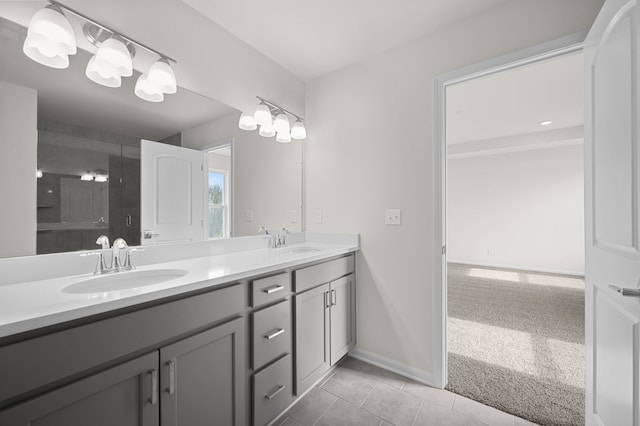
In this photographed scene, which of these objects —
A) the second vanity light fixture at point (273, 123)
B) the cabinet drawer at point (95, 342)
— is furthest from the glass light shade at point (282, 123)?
the cabinet drawer at point (95, 342)

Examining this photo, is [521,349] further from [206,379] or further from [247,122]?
[247,122]

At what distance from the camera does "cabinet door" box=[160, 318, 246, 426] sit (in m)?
0.99

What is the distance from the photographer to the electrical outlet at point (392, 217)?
6.57ft

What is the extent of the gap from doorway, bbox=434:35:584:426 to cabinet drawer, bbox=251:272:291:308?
1.03 meters

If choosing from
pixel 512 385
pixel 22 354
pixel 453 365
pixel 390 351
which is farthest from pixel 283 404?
pixel 512 385

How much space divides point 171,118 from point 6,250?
0.96 metres

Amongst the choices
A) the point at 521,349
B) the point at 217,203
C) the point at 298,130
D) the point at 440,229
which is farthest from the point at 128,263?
the point at 521,349

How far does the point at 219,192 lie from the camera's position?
1.92 m

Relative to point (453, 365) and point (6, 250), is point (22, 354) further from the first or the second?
point (453, 365)

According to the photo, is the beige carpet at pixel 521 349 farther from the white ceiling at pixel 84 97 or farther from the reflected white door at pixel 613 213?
the white ceiling at pixel 84 97

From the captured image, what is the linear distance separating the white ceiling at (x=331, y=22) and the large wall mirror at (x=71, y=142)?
A: 0.58 m

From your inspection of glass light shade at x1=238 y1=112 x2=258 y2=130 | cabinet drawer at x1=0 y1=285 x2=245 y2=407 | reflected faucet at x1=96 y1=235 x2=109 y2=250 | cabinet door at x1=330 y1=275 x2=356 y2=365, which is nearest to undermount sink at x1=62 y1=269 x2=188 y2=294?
reflected faucet at x1=96 y1=235 x2=109 y2=250

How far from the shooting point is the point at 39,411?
71 cm

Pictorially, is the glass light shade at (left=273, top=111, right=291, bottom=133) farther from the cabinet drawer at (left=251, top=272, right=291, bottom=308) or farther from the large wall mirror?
the cabinet drawer at (left=251, top=272, right=291, bottom=308)
